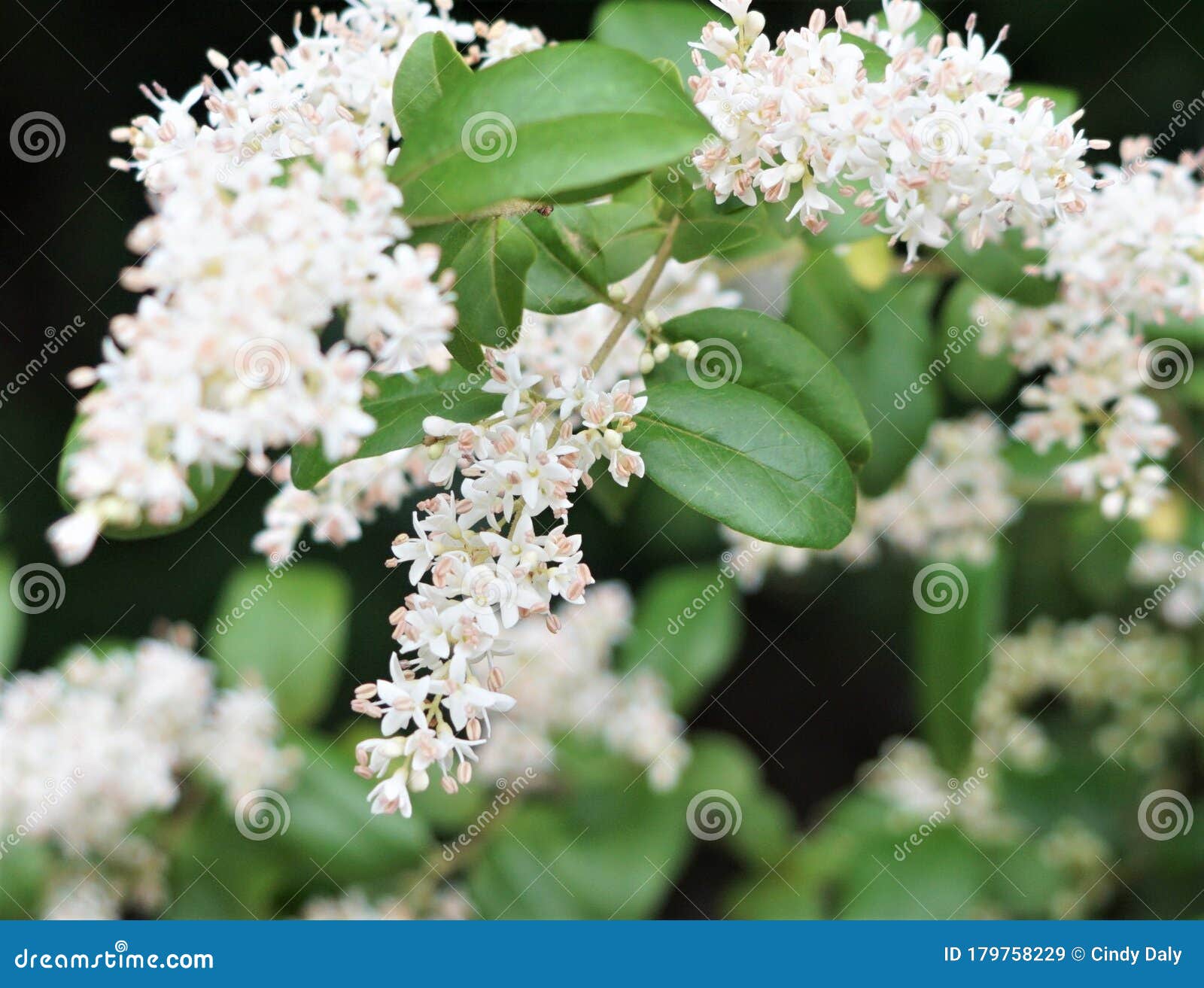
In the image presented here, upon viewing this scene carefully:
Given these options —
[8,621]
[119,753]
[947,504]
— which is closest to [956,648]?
[947,504]

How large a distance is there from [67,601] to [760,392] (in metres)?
2.00

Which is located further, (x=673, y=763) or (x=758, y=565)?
(x=673, y=763)

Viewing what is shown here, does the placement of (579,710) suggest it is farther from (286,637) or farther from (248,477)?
(248,477)

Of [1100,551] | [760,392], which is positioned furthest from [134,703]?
[1100,551]

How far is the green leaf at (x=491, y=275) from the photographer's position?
964 millimetres

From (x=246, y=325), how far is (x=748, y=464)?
20.0 inches

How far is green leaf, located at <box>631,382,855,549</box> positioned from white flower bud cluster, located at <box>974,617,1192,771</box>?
1384 mm

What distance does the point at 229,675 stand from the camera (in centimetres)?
217

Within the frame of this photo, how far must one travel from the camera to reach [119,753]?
1935 mm

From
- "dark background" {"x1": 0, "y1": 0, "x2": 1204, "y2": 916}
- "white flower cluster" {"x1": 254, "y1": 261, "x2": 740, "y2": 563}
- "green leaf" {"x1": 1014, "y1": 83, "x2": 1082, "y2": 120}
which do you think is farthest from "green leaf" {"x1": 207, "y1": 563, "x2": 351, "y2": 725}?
"green leaf" {"x1": 1014, "y1": 83, "x2": 1082, "y2": 120}

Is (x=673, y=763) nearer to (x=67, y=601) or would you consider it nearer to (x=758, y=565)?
(x=758, y=565)

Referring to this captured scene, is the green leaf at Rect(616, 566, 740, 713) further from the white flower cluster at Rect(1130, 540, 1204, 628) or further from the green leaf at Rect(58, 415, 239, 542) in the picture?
the green leaf at Rect(58, 415, 239, 542)

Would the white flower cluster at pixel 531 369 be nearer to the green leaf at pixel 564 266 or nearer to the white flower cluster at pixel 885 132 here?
the green leaf at pixel 564 266

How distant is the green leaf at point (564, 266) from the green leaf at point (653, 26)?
47cm
